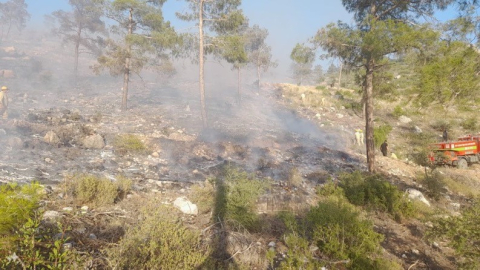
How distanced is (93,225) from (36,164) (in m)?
3.66

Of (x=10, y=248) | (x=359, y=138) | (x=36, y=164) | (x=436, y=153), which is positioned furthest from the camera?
(x=359, y=138)

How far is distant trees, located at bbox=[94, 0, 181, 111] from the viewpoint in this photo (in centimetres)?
1216

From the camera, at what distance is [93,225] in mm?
3088

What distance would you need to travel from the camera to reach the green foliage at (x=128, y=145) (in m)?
7.26

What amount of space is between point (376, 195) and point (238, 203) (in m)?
3.42

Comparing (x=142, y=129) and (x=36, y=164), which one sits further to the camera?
(x=142, y=129)

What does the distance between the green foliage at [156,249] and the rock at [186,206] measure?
1.45 meters

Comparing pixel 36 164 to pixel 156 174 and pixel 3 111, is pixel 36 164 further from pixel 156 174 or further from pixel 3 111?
pixel 3 111

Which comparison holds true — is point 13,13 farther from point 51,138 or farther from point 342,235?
point 342,235

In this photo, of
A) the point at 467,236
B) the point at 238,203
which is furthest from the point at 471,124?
the point at 238,203

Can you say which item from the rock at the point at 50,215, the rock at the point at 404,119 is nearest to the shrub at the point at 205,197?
the rock at the point at 50,215

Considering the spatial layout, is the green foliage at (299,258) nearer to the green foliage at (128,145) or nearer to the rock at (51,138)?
the green foliage at (128,145)

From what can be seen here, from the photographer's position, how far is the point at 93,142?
7.24 metres

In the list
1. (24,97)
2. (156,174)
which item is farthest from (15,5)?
(156,174)
